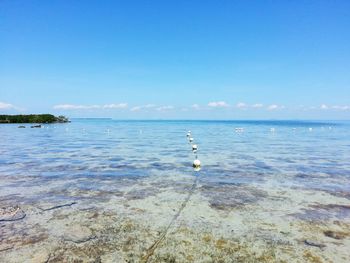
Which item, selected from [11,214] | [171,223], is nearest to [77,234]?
[171,223]

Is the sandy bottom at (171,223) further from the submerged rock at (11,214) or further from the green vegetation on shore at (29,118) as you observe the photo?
the green vegetation on shore at (29,118)

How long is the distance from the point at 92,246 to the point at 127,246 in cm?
73

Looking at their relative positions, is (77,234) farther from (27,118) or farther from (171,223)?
(27,118)

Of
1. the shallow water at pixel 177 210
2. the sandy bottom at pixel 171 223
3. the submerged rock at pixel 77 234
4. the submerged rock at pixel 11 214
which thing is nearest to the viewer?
the sandy bottom at pixel 171 223

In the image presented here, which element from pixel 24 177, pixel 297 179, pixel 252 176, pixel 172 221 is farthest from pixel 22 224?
pixel 297 179

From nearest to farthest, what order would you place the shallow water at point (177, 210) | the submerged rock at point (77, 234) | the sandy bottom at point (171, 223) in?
the sandy bottom at point (171, 223), the shallow water at point (177, 210), the submerged rock at point (77, 234)

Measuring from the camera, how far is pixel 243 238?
6.80 m

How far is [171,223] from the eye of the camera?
7750mm

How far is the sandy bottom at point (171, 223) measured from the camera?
6.03 metres

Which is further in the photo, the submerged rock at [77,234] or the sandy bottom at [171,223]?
the submerged rock at [77,234]

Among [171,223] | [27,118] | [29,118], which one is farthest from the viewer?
[29,118]

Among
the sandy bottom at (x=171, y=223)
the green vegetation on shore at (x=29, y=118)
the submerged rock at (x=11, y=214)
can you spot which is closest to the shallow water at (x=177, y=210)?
the sandy bottom at (x=171, y=223)

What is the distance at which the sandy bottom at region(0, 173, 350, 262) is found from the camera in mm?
6031

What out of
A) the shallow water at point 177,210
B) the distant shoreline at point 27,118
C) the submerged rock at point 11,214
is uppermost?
the distant shoreline at point 27,118
